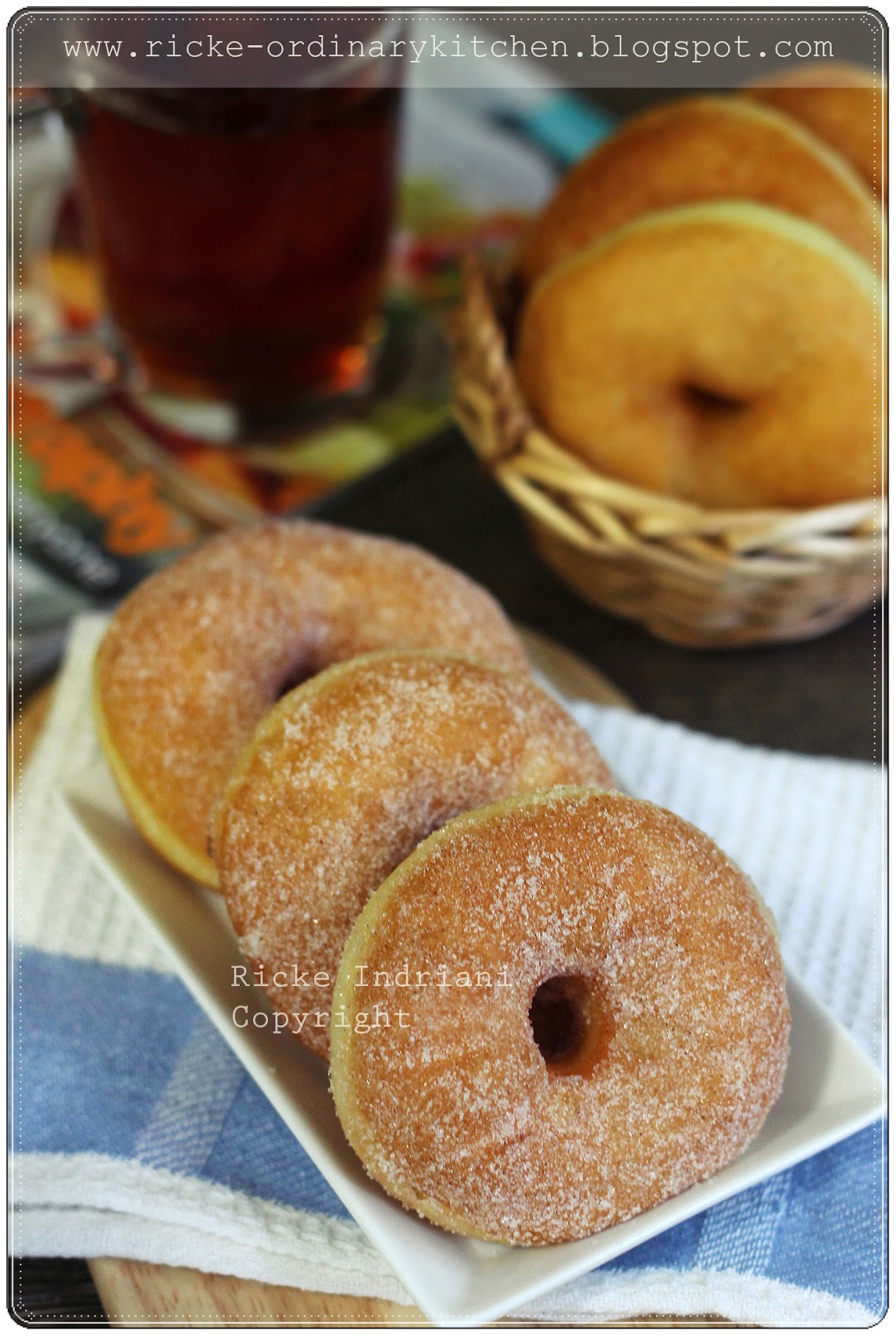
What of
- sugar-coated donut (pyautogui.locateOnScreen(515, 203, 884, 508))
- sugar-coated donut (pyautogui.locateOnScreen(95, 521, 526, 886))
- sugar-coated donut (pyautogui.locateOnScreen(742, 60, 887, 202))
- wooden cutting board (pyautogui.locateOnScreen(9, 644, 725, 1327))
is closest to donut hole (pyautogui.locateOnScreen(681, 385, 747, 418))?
sugar-coated donut (pyautogui.locateOnScreen(515, 203, 884, 508))

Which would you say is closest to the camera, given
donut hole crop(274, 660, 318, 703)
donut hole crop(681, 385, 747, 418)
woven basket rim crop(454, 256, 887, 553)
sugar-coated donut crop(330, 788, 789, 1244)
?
sugar-coated donut crop(330, 788, 789, 1244)

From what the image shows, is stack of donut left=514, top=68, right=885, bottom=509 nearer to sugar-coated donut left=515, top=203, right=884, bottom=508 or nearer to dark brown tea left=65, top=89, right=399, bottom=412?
sugar-coated donut left=515, top=203, right=884, bottom=508

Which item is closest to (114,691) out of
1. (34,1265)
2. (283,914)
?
(283,914)

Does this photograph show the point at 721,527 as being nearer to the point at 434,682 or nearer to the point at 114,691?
the point at 434,682

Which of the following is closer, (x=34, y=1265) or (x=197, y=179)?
(x=34, y=1265)

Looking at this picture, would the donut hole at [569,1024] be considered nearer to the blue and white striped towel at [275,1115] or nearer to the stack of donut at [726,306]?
the blue and white striped towel at [275,1115]

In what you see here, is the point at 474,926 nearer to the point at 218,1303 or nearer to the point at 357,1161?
the point at 357,1161
